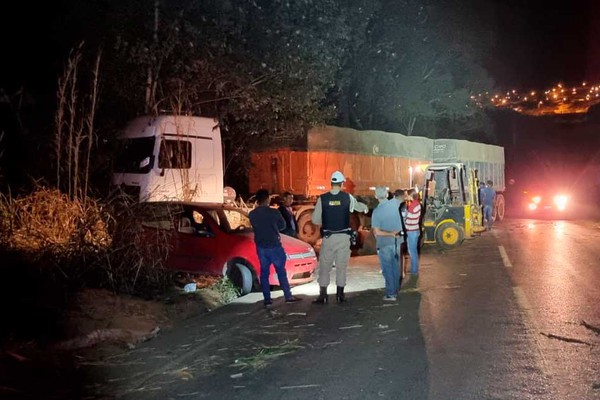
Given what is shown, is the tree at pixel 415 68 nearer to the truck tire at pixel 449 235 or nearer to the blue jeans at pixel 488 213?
the blue jeans at pixel 488 213

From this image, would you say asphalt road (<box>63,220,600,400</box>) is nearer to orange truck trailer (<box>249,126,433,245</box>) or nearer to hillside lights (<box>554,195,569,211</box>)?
orange truck trailer (<box>249,126,433,245</box>)

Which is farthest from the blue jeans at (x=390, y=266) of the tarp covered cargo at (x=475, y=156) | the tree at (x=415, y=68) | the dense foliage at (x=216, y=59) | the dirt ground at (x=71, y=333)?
the tree at (x=415, y=68)

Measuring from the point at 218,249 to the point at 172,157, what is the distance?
359 cm

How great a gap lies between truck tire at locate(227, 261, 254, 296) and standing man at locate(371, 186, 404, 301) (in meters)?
2.33

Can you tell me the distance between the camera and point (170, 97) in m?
14.9

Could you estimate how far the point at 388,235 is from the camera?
9.38m

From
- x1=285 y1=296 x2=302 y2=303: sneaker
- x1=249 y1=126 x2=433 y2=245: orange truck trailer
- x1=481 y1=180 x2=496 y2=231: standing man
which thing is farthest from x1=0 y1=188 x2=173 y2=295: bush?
x1=481 y1=180 x2=496 y2=231: standing man

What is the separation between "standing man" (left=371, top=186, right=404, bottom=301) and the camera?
9.34 m

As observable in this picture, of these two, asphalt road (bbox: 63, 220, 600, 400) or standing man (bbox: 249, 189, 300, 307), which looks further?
standing man (bbox: 249, 189, 300, 307)

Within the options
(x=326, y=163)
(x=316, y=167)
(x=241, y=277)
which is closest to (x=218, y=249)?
(x=241, y=277)

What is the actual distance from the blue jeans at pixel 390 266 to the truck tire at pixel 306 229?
752cm

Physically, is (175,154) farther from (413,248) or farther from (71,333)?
(71,333)

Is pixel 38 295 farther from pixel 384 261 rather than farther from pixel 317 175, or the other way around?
pixel 317 175

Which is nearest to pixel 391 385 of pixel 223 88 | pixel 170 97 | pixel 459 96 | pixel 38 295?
pixel 38 295
